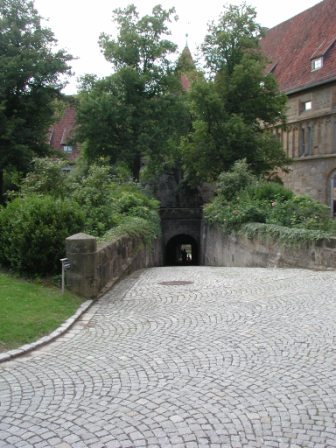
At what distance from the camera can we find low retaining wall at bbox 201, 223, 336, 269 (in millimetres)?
11922

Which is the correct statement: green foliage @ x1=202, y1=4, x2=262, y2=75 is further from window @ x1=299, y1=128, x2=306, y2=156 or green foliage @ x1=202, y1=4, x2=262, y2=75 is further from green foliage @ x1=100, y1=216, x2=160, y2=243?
green foliage @ x1=100, y1=216, x2=160, y2=243

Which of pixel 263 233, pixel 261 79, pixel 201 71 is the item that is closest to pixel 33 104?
pixel 201 71

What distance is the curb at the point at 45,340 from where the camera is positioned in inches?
211

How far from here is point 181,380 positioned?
4.68 m

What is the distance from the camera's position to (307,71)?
31.8 meters

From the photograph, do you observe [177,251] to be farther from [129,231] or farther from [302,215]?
[129,231]

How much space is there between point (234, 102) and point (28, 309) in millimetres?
21926

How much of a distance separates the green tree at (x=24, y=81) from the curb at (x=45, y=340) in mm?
16860

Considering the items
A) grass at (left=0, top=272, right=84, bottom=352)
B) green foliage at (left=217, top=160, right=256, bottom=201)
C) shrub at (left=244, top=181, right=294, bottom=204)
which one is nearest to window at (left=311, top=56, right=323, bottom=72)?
green foliage at (left=217, top=160, right=256, bottom=201)

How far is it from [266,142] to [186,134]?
6473 millimetres

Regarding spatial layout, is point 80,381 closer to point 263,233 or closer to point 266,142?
point 263,233

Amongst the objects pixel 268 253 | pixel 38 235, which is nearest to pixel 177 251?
pixel 268 253

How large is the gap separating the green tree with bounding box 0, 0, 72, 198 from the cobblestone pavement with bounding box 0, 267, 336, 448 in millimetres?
17046

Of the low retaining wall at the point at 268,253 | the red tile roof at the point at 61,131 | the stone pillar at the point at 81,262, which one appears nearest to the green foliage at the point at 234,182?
the low retaining wall at the point at 268,253
